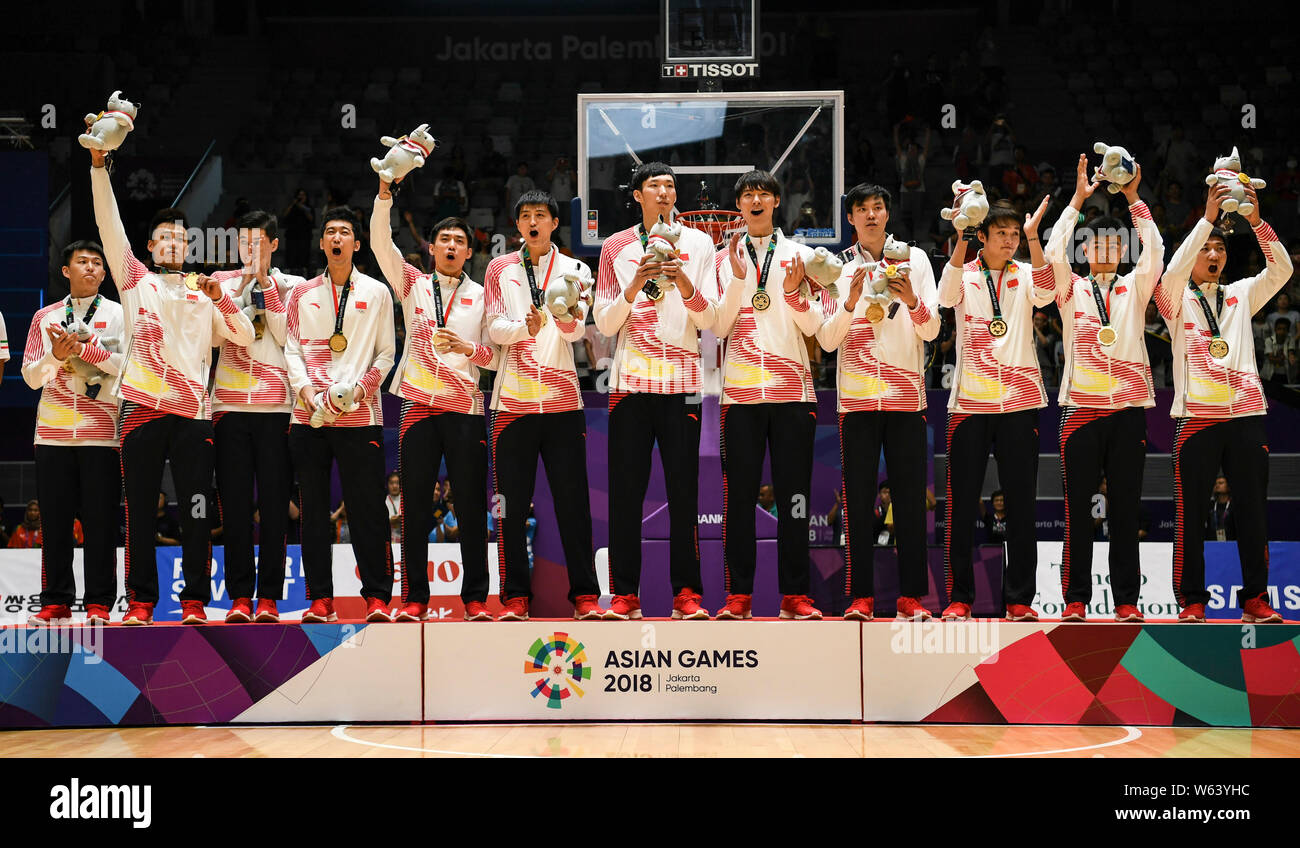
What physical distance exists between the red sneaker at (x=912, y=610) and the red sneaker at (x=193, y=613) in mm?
2989

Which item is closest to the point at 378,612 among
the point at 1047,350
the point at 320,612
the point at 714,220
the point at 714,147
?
the point at 320,612

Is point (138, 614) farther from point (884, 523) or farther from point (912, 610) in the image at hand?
point (884, 523)

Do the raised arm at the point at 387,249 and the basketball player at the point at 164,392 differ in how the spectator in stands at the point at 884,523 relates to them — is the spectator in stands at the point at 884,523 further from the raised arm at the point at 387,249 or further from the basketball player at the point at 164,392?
the basketball player at the point at 164,392

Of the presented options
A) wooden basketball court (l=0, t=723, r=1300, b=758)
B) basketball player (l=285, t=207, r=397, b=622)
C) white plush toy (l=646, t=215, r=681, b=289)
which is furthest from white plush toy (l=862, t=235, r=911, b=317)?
basketball player (l=285, t=207, r=397, b=622)

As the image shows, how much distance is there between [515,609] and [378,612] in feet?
1.93

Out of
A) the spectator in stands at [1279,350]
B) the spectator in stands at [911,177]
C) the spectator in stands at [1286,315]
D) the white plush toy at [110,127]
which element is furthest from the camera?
the spectator in stands at [911,177]

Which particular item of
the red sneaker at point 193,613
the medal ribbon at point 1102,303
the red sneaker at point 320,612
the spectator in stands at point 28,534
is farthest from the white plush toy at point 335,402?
the spectator in stands at point 28,534

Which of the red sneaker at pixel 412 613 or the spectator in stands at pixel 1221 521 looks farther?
the spectator in stands at pixel 1221 521

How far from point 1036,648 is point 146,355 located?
4.01 m

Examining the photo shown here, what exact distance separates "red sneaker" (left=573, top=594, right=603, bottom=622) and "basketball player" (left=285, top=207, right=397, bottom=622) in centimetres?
83

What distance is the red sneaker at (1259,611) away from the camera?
4.95 m
